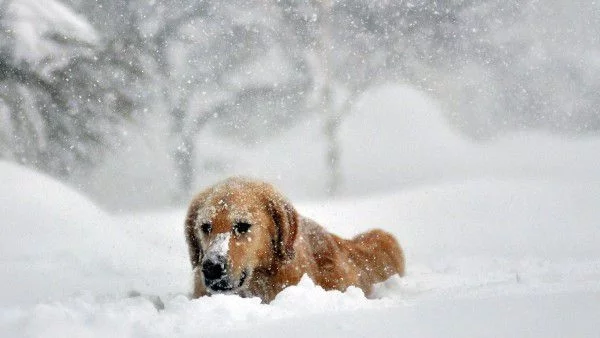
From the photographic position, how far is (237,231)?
16.0 ft

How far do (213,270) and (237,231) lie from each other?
40 centimetres

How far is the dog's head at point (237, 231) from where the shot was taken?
15.3ft

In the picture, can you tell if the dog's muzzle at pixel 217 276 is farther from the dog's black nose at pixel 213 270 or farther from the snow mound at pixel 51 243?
the snow mound at pixel 51 243

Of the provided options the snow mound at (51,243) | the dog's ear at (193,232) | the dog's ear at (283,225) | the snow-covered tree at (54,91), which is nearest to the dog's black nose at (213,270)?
the dog's ear at (283,225)

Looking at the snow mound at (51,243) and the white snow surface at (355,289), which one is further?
the snow mound at (51,243)

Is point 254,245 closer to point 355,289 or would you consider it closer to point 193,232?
point 193,232

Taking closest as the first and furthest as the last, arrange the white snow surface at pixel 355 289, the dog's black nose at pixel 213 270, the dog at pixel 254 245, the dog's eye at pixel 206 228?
the white snow surface at pixel 355 289 → the dog's black nose at pixel 213 270 → the dog at pixel 254 245 → the dog's eye at pixel 206 228

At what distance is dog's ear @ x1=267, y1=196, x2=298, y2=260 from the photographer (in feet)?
16.7

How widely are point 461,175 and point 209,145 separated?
21.7 feet

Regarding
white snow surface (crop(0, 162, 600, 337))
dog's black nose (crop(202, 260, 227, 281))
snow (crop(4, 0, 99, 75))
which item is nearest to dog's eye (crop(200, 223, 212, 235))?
dog's black nose (crop(202, 260, 227, 281))

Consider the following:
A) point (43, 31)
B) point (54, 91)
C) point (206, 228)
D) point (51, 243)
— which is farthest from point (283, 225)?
point (43, 31)

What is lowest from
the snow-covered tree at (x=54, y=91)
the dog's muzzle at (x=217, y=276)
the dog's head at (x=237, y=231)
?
the dog's muzzle at (x=217, y=276)

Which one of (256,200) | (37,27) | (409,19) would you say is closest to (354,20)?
(409,19)

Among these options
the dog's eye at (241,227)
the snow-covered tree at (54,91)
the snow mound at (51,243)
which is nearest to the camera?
the dog's eye at (241,227)
